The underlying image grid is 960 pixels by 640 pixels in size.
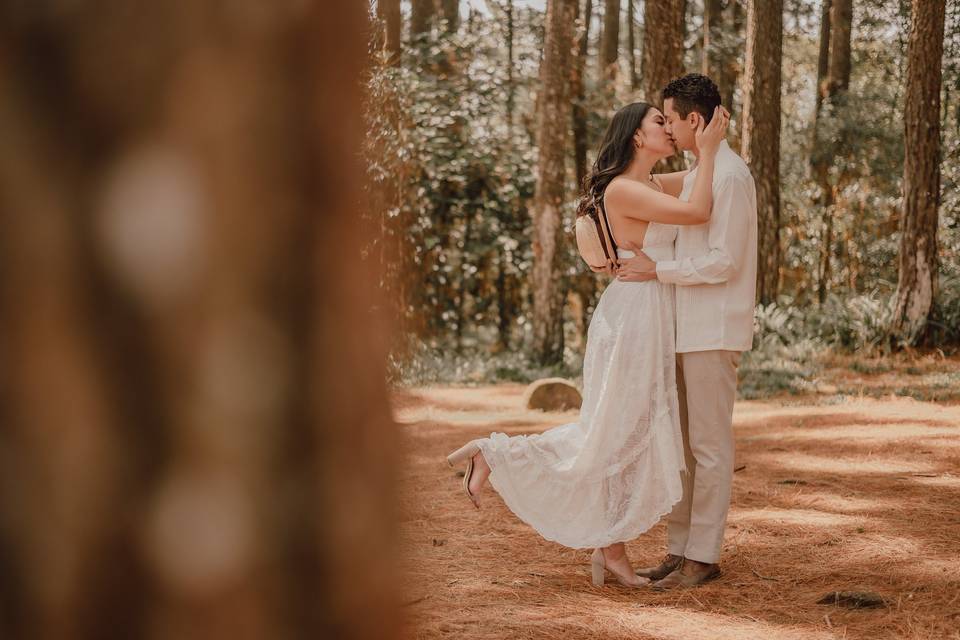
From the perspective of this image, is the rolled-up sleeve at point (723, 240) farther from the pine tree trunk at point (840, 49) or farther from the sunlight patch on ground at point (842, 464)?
the pine tree trunk at point (840, 49)

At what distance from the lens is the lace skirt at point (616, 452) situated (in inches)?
168

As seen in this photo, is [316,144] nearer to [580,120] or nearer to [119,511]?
[119,511]

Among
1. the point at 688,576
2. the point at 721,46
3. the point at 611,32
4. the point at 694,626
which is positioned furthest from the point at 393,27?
the point at 694,626

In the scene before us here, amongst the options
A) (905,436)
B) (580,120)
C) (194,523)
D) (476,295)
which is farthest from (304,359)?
(580,120)

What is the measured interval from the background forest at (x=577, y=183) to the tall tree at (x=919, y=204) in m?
0.03

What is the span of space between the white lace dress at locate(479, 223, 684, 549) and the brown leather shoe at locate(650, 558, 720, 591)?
27cm

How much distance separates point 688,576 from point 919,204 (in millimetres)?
9324

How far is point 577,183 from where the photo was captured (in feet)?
53.4

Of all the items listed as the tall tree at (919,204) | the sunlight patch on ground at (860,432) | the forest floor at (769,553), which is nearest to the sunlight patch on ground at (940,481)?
the forest floor at (769,553)

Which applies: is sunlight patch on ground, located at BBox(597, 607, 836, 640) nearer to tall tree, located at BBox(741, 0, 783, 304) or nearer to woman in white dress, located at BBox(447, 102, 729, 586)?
woman in white dress, located at BBox(447, 102, 729, 586)

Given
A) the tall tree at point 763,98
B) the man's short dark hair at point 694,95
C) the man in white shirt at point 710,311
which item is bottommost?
the man in white shirt at point 710,311

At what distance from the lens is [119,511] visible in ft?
2.68

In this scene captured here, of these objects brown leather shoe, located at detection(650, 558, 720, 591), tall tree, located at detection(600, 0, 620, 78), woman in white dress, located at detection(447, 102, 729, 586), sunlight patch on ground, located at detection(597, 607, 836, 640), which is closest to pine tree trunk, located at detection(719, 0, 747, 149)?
tall tree, located at detection(600, 0, 620, 78)

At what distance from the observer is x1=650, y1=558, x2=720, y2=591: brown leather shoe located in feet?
14.0
